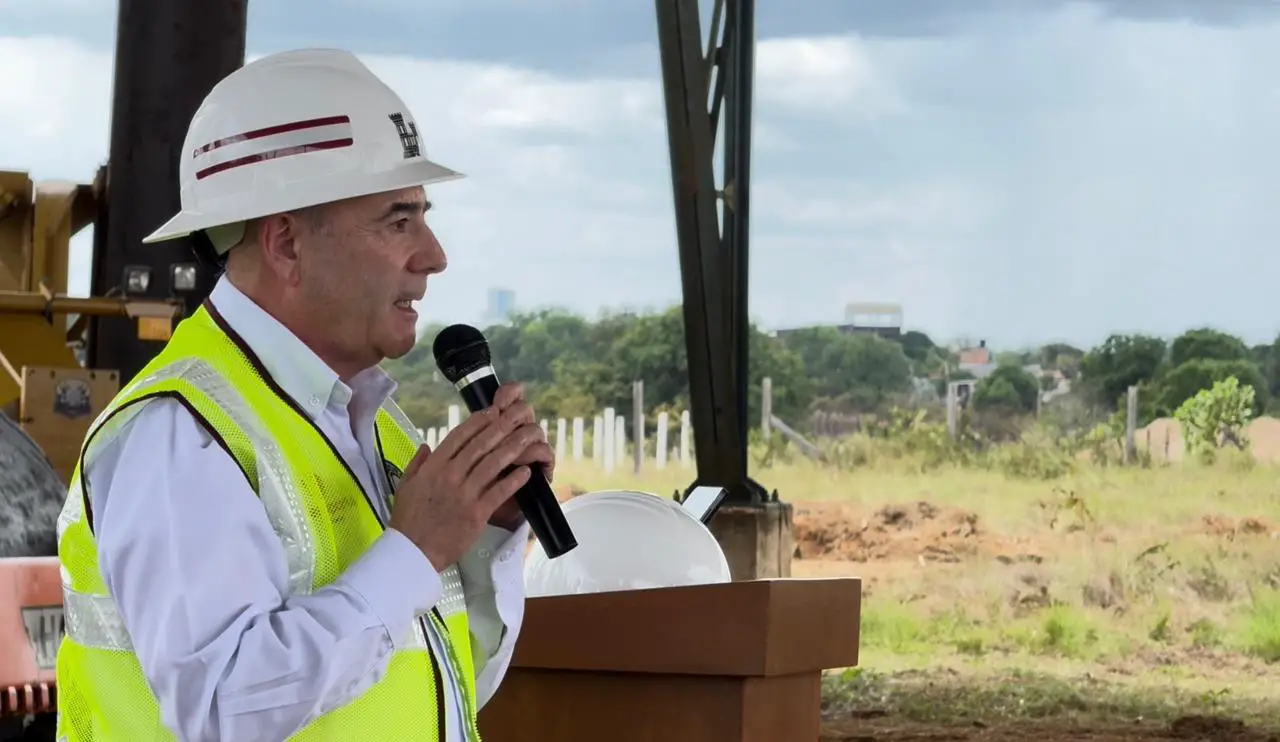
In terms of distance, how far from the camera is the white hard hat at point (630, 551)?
264 cm

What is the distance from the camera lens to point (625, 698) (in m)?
2.43

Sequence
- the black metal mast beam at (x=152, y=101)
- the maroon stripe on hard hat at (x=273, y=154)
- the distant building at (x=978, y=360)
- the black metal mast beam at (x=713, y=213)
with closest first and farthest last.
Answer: the maroon stripe on hard hat at (x=273, y=154)
the black metal mast beam at (x=152, y=101)
the black metal mast beam at (x=713, y=213)
the distant building at (x=978, y=360)

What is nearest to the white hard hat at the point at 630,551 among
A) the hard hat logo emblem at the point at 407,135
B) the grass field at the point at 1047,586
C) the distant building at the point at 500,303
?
the hard hat logo emblem at the point at 407,135

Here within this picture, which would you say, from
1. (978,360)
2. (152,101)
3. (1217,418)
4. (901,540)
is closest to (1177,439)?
(1217,418)

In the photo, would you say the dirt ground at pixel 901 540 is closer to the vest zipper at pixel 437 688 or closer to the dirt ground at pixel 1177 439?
the dirt ground at pixel 1177 439

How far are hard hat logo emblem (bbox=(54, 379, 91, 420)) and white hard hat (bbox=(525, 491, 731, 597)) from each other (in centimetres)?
341

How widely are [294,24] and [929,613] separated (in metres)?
7.57

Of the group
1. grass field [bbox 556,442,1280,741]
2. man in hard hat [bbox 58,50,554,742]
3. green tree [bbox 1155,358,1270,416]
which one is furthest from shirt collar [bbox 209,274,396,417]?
green tree [bbox 1155,358,1270,416]

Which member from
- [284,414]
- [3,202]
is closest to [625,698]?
A: [284,414]

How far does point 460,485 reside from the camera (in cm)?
158

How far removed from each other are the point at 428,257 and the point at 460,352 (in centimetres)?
14

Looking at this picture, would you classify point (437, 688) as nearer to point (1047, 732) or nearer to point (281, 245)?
point (281, 245)

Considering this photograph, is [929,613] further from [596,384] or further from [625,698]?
[625,698]

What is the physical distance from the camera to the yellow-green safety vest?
1577 millimetres
